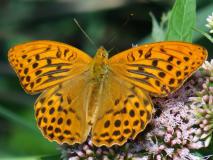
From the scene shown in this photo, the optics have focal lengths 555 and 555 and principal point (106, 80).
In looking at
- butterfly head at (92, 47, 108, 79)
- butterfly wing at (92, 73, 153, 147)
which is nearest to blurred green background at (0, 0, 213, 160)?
butterfly head at (92, 47, 108, 79)

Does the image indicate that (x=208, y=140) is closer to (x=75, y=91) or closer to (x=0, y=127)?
(x=75, y=91)

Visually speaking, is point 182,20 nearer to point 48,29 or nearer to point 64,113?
point 64,113

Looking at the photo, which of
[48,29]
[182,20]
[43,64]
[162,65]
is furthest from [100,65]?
[48,29]

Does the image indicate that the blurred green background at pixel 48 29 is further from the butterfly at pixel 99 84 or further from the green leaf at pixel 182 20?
the butterfly at pixel 99 84

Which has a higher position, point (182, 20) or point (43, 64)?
point (182, 20)

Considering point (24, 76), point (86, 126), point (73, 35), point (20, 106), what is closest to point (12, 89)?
point (20, 106)

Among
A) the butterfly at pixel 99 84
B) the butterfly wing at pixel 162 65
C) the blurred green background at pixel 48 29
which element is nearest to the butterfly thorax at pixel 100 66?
the butterfly at pixel 99 84

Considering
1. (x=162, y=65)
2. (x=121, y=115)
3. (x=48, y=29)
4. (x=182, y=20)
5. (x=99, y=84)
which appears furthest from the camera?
(x=48, y=29)

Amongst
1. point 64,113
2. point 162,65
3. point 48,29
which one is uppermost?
point 162,65
